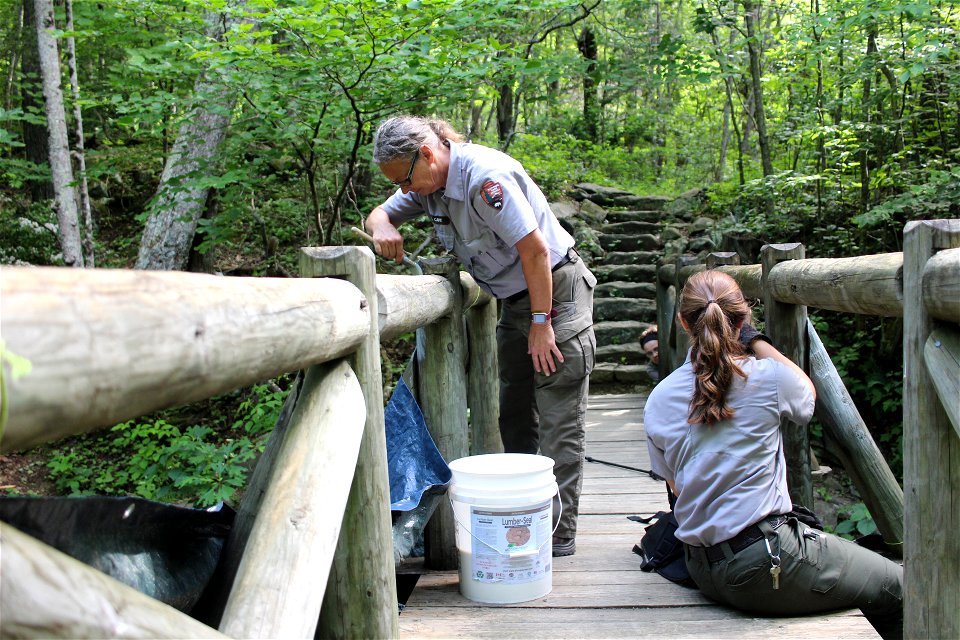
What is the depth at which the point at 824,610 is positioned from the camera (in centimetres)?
256

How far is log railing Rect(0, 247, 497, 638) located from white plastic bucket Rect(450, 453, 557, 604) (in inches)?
23.5

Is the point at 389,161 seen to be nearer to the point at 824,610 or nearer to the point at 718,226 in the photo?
the point at 824,610

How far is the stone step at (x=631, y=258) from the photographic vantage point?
1032cm

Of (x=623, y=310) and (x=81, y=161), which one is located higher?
(x=81, y=161)

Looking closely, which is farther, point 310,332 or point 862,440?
point 862,440

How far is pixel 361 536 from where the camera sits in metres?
1.95

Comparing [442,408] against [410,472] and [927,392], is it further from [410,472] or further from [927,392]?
[927,392]

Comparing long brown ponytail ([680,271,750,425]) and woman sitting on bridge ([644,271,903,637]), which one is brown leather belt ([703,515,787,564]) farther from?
long brown ponytail ([680,271,750,425])

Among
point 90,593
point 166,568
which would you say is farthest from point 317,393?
point 90,593

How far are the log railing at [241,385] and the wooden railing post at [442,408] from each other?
563 mm

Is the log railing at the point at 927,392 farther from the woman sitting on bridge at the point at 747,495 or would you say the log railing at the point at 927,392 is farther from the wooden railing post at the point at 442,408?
the wooden railing post at the point at 442,408

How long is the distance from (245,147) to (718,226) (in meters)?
6.21

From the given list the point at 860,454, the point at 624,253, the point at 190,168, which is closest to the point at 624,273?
the point at 624,253

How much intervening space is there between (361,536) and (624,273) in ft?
27.3
